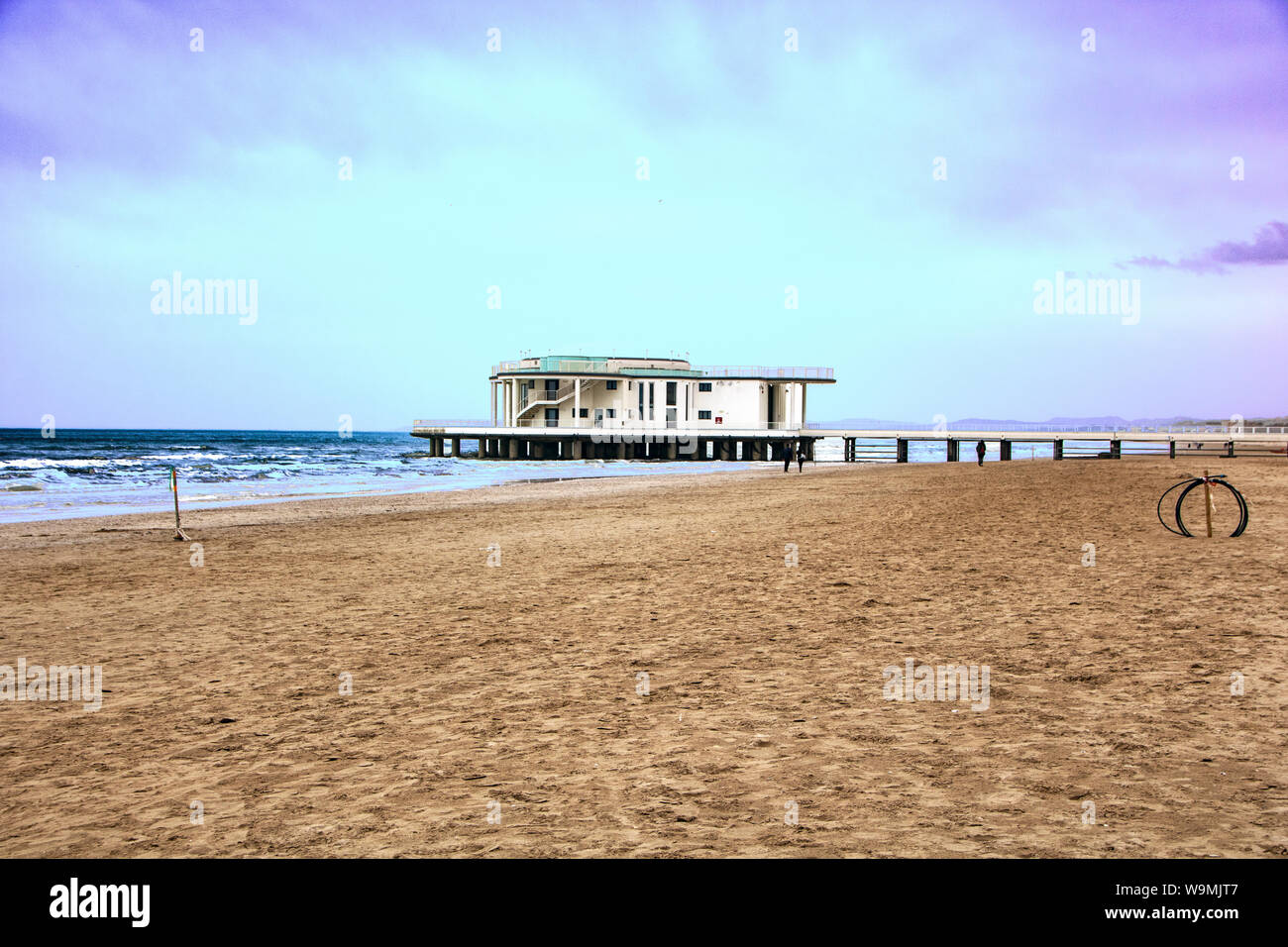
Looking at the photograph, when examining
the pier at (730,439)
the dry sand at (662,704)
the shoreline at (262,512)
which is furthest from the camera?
the pier at (730,439)

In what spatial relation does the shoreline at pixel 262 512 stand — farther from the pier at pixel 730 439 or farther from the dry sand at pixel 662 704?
the pier at pixel 730 439

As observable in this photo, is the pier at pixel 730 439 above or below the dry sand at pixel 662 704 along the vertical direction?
above

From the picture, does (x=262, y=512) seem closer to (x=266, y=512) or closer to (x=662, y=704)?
(x=266, y=512)

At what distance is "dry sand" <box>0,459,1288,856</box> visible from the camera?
3.96 meters

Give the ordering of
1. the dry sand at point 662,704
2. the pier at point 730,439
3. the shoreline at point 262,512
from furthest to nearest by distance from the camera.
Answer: the pier at point 730,439
the shoreline at point 262,512
the dry sand at point 662,704

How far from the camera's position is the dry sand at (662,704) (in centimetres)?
396

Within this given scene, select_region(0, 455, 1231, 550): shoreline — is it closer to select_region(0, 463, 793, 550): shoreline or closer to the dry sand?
select_region(0, 463, 793, 550): shoreline

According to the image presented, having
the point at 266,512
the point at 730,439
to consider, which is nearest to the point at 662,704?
the point at 266,512

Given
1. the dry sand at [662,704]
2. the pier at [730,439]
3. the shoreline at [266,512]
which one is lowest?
the dry sand at [662,704]

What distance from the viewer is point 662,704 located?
231 inches

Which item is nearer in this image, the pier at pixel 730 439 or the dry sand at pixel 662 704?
the dry sand at pixel 662 704

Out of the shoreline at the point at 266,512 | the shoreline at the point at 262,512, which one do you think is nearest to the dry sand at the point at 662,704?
the shoreline at the point at 266,512

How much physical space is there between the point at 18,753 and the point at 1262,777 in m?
6.92

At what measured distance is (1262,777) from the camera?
172 inches
